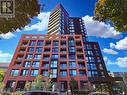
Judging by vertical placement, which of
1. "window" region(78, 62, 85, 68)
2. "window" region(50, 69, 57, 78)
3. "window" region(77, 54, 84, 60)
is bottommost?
"window" region(50, 69, 57, 78)

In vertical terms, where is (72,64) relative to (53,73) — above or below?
above

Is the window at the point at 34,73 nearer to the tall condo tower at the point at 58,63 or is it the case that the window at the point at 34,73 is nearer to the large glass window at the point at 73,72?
the tall condo tower at the point at 58,63

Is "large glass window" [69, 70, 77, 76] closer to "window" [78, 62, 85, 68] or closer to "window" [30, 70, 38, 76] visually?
"window" [78, 62, 85, 68]

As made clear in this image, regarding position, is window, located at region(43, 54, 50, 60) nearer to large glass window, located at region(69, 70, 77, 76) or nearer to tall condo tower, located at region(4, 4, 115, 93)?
tall condo tower, located at region(4, 4, 115, 93)

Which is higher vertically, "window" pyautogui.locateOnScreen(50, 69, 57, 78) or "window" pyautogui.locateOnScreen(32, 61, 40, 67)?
"window" pyautogui.locateOnScreen(32, 61, 40, 67)

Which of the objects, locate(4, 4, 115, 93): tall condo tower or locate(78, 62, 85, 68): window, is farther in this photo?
locate(78, 62, 85, 68): window


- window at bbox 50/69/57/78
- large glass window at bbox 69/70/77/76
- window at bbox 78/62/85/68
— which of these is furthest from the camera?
window at bbox 78/62/85/68

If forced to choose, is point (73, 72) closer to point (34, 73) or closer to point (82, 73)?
point (82, 73)

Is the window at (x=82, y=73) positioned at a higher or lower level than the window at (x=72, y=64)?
lower

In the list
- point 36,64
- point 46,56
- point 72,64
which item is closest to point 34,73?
point 36,64

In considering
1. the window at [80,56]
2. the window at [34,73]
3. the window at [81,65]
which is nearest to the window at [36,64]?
the window at [34,73]

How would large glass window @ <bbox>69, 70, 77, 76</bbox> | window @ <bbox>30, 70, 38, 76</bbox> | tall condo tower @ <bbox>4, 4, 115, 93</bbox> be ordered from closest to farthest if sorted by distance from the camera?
tall condo tower @ <bbox>4, 4, 115, 93</bbox> < window @ <bbox>30, 70, 38, 76</bbox> < large glass window @ <bbox>69, 70, 77, 76</bbox>

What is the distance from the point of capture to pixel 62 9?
112375 millimetres

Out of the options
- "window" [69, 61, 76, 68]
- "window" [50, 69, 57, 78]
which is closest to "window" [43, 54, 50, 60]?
"window" [50, 69, 57, 78]
